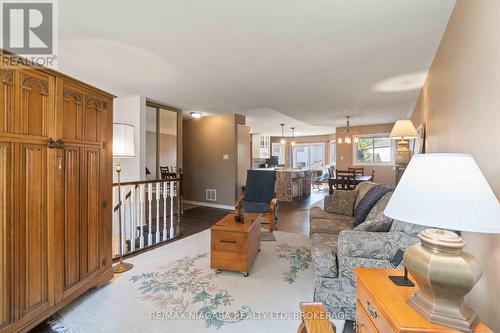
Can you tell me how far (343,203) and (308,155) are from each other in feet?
30.9

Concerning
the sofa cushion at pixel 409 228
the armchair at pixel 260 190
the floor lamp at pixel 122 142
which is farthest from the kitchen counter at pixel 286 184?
the sofa cushion at pixel 409 228

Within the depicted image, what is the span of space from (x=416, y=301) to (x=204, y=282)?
1937mm

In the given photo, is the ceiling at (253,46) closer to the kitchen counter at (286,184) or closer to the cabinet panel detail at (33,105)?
the cabinet panel detail at (33,105)

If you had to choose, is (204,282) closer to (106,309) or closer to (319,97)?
(106,309)

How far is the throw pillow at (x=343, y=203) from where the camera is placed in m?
3.28

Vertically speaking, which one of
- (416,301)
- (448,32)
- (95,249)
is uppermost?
(448,32)

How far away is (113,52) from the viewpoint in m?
2.58

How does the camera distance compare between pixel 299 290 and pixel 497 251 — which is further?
pixel 299 290

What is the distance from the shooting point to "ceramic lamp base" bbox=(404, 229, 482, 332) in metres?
0.78

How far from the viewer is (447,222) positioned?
0.78 m

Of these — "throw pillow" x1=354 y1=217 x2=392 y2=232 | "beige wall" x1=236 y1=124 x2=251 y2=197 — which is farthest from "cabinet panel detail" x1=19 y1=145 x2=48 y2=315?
"beige wall" x1=236 y1=124 x2=251 y2=197

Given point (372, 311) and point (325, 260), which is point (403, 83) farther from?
point (372, 311)

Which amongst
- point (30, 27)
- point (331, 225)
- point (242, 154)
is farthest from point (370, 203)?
point (242, 154)

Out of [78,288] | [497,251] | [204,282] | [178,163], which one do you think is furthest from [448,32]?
[178,163]
